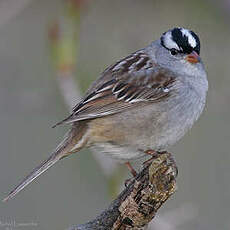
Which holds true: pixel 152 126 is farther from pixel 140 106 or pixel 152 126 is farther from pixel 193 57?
pixel 193 57

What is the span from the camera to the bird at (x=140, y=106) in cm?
525

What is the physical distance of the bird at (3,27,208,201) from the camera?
525cm

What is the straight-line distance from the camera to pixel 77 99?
5.63 metres

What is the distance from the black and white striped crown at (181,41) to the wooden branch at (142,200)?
1.40m

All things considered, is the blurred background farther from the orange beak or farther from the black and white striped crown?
the orange beak

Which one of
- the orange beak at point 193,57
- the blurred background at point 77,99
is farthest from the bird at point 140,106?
the blurred background at point 77,99

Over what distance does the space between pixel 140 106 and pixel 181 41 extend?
0.59 meters

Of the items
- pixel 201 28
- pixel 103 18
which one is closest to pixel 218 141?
pixel 201 28

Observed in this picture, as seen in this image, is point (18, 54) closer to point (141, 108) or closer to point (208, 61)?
point (208, 61)

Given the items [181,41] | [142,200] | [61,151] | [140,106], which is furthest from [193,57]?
[142,200]

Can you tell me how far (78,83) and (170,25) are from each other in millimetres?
1440

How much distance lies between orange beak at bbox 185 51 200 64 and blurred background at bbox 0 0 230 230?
77cm

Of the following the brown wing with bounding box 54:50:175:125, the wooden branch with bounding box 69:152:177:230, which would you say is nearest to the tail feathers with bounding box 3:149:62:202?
the brown wing with bounding box 54:50:175:125

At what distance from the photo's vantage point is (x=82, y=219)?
733cm
